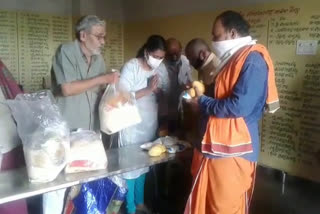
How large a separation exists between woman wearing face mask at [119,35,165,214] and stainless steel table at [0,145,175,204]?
0.33 meters

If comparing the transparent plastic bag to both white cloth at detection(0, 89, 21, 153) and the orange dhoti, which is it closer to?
white cloth at detection(0, 89, 21, 153)

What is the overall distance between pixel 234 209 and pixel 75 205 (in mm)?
795

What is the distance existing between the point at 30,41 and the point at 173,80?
153 cm

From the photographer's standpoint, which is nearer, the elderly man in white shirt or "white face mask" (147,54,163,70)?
"white face mask" (147,54,163,70)

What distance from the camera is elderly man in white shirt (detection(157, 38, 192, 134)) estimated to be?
6.93 ft

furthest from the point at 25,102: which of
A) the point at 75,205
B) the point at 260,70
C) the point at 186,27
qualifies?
the point at 186,27

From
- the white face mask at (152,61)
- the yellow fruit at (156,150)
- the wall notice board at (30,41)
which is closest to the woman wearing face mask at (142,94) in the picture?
the white face mask at (152,61)

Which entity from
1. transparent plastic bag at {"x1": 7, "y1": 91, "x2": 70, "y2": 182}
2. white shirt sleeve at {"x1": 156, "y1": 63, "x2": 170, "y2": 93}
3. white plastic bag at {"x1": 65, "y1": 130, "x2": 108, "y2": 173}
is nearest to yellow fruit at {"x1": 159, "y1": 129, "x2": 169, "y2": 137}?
white shirt sleeve at {"x1": 156, "y1": 63, "x2": 170, "y2": 93}

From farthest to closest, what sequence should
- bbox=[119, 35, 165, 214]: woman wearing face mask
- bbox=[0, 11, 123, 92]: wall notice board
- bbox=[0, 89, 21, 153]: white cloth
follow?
bbox=[0, 11, 123, 92]: wall notice board, bbox=[119, 35, 165, 214]: woman wearing face mask, bbox=[0, 89, 21, 153]: white cloth

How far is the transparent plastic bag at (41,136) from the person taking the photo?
120 centimetres

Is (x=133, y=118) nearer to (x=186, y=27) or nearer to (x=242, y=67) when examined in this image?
(x=242, y=67)

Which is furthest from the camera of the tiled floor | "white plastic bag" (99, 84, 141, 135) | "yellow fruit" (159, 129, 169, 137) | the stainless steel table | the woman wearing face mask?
"yellow fruit" (159, 129, 169, 137)

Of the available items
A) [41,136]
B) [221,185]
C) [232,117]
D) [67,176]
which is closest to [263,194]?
[221,185]

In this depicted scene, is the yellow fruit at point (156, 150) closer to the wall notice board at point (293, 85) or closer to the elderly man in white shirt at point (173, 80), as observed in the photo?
the elderly man in white shirt at point (173, 80)
